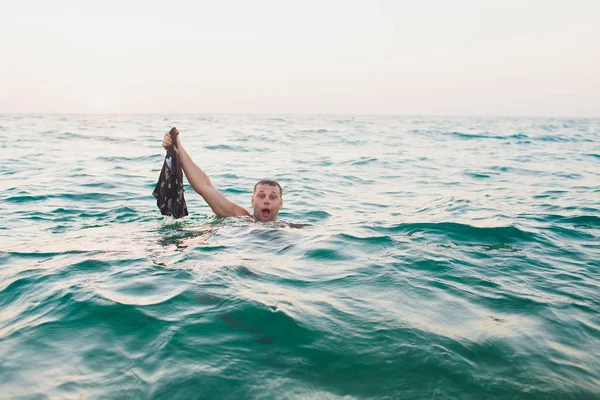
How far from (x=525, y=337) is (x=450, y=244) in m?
2.87

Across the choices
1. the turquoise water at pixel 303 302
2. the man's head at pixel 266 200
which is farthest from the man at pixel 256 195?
the turquoise water at pixel 303 302

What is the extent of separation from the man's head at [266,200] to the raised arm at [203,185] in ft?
1.49

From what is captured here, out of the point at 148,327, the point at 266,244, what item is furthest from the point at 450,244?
the point at 148,327

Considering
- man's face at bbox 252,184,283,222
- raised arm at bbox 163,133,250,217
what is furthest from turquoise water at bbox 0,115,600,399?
man's face at bbox 252,184,283,222

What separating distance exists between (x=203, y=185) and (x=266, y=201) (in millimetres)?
937

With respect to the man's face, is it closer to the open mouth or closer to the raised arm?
the open mouth

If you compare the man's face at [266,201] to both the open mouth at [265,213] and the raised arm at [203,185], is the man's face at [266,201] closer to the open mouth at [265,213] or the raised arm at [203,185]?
the open mouth at [265,213]

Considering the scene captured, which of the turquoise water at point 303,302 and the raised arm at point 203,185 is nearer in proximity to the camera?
the turquoise water at point 303,302

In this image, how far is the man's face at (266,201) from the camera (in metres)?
7.14

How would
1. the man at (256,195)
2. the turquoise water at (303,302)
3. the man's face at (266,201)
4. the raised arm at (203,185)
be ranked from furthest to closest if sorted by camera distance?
the man's face at (266,201) < the man at (256,195) < the raised arm at (203,185) < the turquoise water at (303,302)

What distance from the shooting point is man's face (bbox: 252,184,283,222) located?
7145 mm

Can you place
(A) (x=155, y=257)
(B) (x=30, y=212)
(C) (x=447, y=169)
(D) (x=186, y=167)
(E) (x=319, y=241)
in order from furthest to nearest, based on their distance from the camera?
(C) (x=447, y=169) → (B) (x=30, y=212) → (D) (x=186, y=167) → (E) (x=319, y=241) → (A) (x=155, y=257)

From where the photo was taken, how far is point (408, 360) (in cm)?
307

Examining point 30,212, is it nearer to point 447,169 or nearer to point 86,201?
point 86,201
